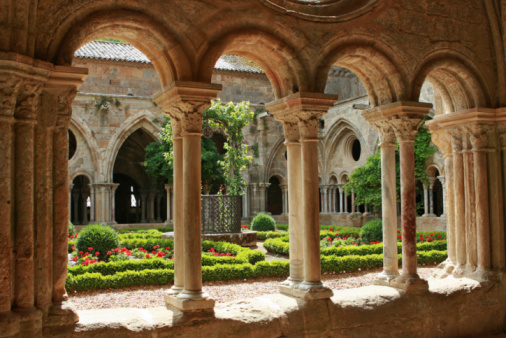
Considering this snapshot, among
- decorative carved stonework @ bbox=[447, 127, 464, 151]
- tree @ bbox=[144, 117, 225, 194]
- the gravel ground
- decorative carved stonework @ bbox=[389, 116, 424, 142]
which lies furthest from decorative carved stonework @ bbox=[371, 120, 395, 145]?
tree @ bbox=[144, 117, 225, 194]

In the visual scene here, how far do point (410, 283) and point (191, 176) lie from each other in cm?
288

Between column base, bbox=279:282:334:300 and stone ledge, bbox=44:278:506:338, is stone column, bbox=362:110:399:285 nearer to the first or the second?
stone ledge, bbox=44:278:506:338

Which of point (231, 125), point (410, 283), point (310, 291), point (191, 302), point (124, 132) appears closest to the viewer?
point (191, 302)

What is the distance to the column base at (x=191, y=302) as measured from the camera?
4527mm

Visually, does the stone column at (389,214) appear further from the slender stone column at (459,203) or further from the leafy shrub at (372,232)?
the leafy shrub at (372,232)

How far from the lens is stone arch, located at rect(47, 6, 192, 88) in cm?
412

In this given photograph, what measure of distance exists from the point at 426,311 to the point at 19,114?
185 inches

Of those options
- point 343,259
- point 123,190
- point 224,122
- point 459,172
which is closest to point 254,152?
point 224,122

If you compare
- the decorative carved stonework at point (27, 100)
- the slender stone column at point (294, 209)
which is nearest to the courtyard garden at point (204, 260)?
the slender stone column at point (294, 209)

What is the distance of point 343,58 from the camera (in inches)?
228

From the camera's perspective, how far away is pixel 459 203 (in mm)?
6707

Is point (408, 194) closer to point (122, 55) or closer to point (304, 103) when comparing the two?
point (304, 103)

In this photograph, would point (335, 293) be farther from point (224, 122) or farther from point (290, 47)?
point (224, 122)

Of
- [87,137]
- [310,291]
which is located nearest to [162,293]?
[310,291]
